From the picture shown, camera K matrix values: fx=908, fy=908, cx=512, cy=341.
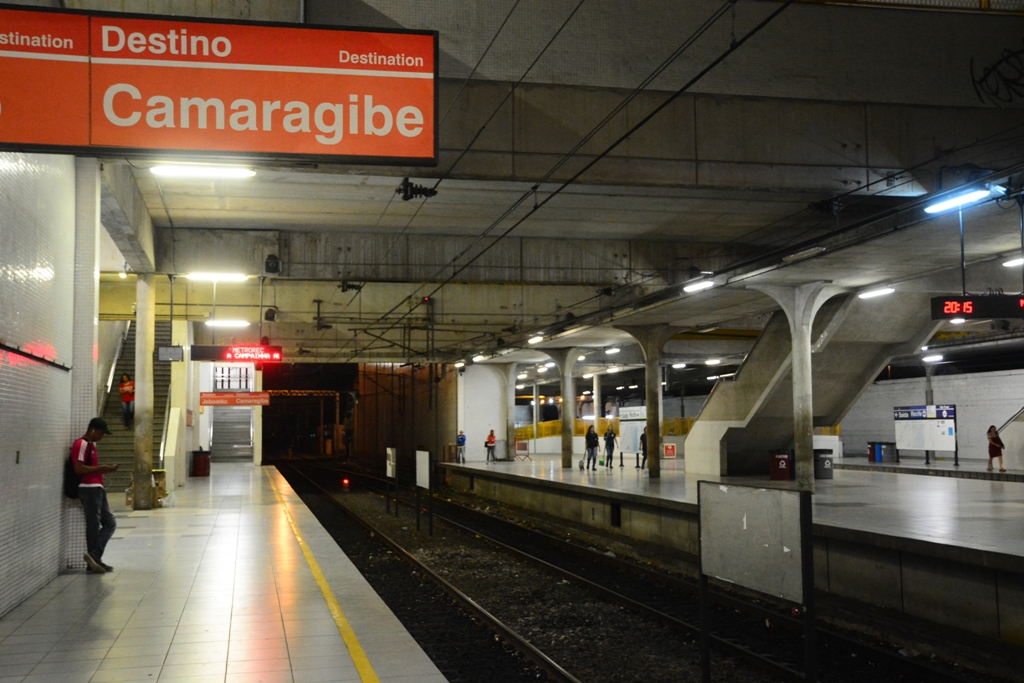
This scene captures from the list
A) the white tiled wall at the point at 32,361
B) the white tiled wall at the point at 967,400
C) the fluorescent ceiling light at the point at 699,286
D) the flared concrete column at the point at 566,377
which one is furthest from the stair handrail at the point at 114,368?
the white tiled wall at the point at 967,400

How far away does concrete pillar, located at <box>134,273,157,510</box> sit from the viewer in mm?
19734

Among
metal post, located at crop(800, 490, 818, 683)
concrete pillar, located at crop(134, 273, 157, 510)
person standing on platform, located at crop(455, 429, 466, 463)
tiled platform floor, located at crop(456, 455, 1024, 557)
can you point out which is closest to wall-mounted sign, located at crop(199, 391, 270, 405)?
person standing on platform, located at crop(455, 429, 466, 463)

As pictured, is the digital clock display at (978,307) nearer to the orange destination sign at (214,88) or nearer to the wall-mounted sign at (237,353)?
the orange destination sign at (214,88)

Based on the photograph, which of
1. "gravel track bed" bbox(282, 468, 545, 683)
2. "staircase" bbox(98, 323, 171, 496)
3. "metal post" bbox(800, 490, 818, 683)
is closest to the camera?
"metal post" bbox(800, 490, 818, 683)

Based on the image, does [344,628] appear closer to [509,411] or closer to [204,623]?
[204,623]

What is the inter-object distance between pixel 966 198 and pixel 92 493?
34.9 feet

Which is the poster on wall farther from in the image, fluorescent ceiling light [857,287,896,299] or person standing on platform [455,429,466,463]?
person standing on platform [455,429,466,463]

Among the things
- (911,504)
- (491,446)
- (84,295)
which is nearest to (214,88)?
(84,295)

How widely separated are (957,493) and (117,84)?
17.1m

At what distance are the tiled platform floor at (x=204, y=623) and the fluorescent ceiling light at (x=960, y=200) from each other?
7.72 meters

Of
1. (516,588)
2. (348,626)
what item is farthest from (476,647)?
(516,588)

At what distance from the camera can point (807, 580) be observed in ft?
14.9

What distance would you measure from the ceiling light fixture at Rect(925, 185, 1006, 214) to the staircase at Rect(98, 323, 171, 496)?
1786 cm

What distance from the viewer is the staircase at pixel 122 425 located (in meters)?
23.5
